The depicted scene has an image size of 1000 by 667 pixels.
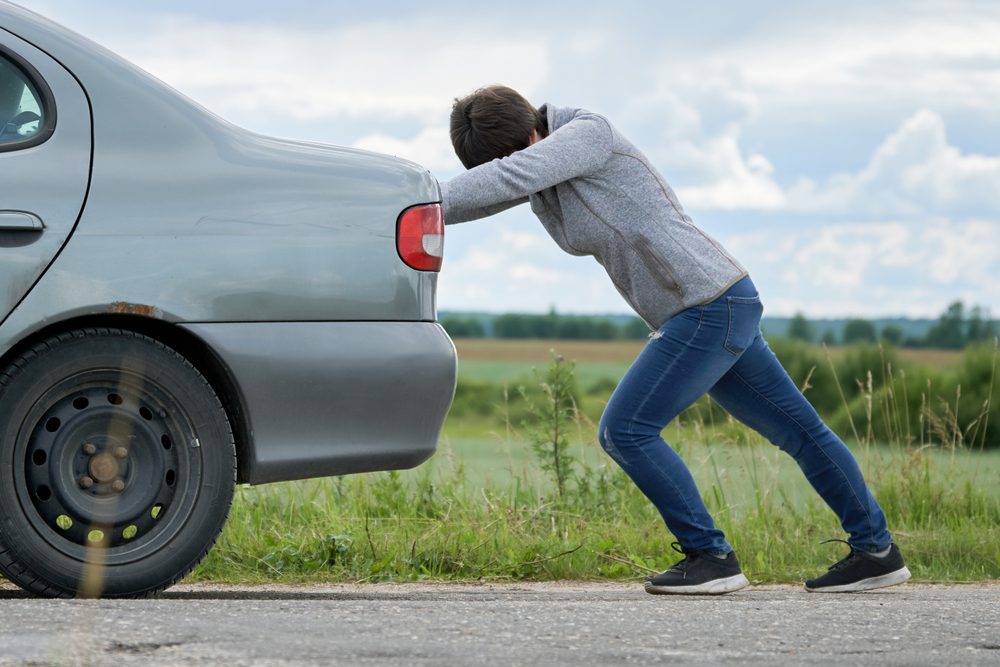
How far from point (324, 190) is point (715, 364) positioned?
1505 millimetres

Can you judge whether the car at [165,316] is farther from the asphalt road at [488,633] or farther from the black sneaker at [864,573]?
the black sneaker at [864,573]

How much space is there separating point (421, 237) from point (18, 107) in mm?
1322

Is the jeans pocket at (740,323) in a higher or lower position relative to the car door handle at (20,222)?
lower

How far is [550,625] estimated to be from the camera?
11.9 ft

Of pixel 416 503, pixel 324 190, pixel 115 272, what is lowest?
pixel 416 503

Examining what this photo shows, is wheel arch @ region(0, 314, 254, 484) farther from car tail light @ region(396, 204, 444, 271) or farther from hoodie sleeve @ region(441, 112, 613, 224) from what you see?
hoodie sleeve @ region(441, 112, 613, 224)

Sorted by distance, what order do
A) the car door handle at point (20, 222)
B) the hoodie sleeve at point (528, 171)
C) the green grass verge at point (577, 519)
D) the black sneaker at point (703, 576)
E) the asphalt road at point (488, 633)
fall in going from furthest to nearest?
the green grass verge at point (577, 519), the black sneaker at point (703, 576), the hoodie sleeve at point (528, 171), the car door handle at point (20, 222), the asphalt road at point (488, 633)

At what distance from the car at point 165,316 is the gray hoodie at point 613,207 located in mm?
392

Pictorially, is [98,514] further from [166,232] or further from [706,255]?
[706,255]

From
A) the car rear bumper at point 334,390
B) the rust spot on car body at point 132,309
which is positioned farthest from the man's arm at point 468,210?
the rust spot on car body at point 132,309

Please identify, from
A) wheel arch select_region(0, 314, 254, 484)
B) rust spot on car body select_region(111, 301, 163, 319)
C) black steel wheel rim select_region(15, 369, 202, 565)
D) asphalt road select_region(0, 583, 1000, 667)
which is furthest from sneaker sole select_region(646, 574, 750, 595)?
rust spot on car body select_region(111, 301, 163, 319)

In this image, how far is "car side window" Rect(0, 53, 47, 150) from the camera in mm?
4043

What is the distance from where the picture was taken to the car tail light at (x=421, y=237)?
4.20 meters

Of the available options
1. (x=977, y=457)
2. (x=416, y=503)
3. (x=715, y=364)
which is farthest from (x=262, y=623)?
(x=977, y=457)
